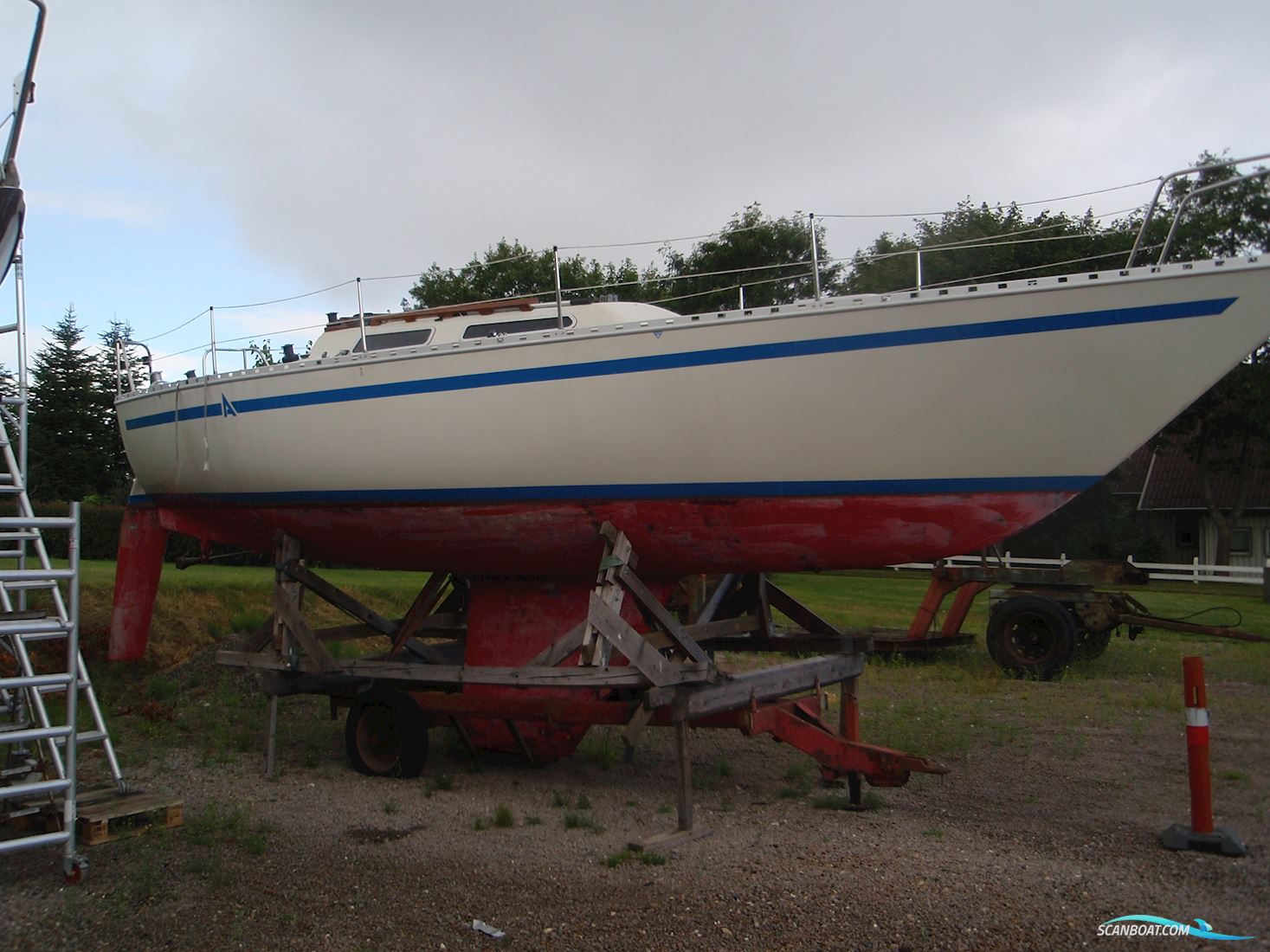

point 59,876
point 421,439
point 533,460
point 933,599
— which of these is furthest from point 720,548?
point 933,599

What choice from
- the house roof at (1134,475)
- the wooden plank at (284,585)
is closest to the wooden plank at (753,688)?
the wooden plank at (284,585)

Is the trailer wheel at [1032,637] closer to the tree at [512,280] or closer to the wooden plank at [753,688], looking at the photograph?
the wooden plank at [753,688]

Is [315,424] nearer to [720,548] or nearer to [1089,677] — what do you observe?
[720,548]

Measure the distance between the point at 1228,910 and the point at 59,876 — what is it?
5.07 meters

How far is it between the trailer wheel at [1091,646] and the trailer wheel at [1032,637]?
68 cm

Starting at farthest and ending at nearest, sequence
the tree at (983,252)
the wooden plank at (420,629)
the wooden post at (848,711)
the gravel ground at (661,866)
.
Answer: the tree at (983,252), the wooden plank at (420,629), the wooden post at (848,711), the gravel ground at (661,866)

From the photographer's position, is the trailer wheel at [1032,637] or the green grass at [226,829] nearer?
the green grass at [226,829]

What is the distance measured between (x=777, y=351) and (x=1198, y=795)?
3.00m

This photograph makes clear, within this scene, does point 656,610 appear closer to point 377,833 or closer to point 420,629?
point 377,833

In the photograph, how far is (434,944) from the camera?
3.82 metres

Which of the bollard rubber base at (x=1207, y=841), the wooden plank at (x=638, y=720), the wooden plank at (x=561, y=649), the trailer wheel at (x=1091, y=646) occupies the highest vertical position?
the wooden plank at (x=561, y=649)

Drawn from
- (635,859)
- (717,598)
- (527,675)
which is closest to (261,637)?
(527,675)

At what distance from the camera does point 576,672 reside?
17.3ft

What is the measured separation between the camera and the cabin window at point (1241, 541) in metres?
27.7
